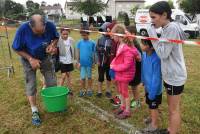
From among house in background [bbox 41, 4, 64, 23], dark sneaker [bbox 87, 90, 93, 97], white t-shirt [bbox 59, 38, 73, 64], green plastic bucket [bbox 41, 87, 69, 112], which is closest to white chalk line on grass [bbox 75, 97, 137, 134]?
dark sneaker [bbox 87, 90, 93, 97]

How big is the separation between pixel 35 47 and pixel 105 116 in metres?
1.59

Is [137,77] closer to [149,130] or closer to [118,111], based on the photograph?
[118,111]

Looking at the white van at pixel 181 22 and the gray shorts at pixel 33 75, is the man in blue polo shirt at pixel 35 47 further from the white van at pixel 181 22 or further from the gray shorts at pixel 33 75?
the white van at pixel 181 22

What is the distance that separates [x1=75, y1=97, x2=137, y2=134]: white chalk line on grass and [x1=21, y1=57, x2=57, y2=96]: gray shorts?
2.54 feet

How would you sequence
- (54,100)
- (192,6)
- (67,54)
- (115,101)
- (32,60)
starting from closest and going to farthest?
(32,60) < (54,100) < (115,101) < (67,54) < (192,6)

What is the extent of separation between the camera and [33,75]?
4.67m

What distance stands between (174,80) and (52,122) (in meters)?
2.15

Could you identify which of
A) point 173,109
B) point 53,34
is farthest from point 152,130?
point 53,34

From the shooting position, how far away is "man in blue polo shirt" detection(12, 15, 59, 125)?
4301 mm

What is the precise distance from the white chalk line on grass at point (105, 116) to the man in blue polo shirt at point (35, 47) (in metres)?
0.87

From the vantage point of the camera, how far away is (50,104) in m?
4.56

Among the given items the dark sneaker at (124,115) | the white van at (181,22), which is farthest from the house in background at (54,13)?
the dark sneaker at (124,115)

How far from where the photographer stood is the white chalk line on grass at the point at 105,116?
14.0 feet

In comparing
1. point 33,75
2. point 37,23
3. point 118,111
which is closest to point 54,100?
point 33,75
